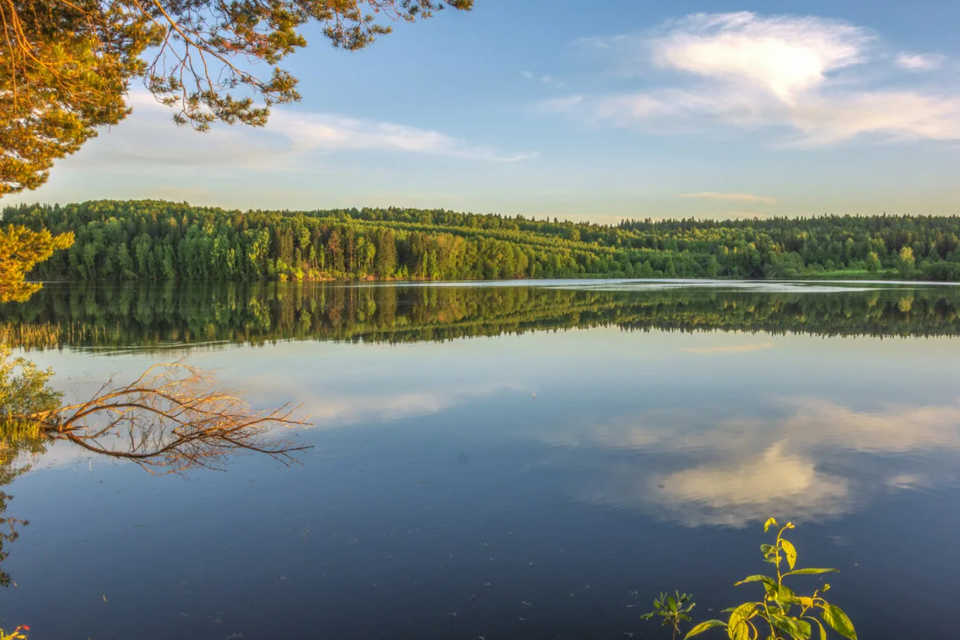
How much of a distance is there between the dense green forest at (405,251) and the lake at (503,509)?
11033 centimetres

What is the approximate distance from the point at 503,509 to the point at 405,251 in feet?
436

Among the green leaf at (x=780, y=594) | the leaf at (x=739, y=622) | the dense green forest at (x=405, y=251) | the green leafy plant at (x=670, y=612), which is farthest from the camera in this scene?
the dense green forest at (x=405, y=251)

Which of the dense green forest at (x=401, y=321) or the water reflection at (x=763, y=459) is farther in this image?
the dense green forest at (x=401, y=321)

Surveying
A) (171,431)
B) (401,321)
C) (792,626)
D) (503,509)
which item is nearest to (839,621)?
(792,626)

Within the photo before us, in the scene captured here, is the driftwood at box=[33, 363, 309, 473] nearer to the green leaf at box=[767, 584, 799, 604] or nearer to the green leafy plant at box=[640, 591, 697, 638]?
the green leafy plant at box=[640, 591, 697, 638]

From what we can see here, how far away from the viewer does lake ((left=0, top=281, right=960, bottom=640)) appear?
5.91m

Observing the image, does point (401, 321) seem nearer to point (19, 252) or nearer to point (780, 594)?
point (19, 252)

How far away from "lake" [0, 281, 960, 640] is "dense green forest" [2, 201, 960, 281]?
362 feet

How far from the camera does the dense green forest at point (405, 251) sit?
120 metres

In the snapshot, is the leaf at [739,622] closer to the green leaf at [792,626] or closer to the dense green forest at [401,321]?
the green leaf at [792,626]

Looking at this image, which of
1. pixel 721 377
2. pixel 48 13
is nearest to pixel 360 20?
pixel 48 13

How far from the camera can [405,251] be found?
139 metres

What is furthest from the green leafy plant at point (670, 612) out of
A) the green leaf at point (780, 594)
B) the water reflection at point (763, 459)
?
the green leaf at point (780, 594)

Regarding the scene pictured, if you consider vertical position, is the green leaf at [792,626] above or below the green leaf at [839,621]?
below
